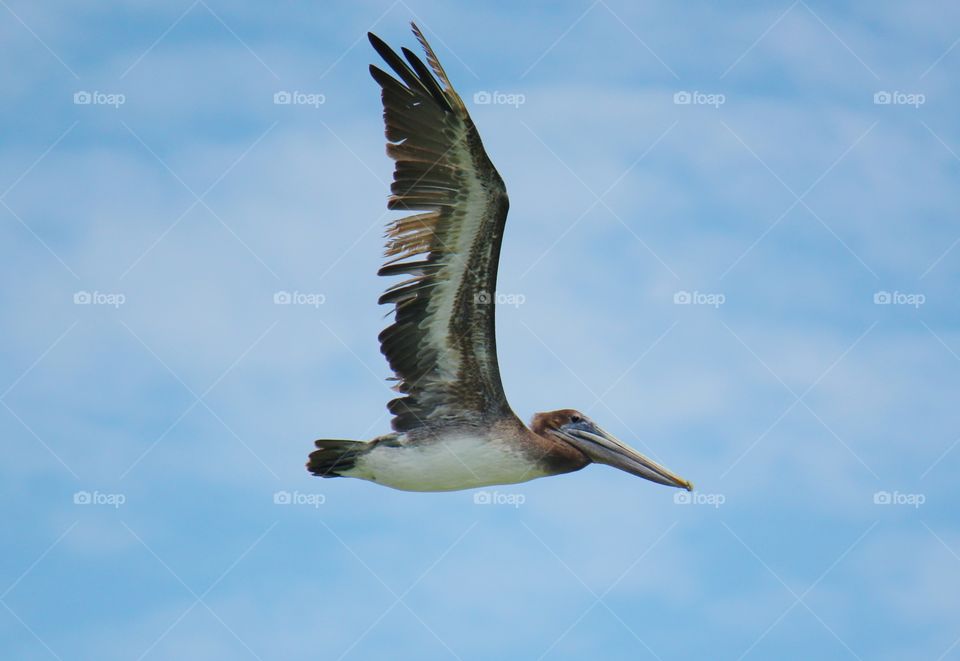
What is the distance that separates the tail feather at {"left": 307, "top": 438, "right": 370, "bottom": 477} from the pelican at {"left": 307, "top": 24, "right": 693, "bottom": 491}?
1cm

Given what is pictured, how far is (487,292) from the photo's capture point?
18703 mm

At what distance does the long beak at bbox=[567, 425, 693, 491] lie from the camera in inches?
811

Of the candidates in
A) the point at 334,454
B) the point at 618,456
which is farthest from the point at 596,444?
the point at 334,454

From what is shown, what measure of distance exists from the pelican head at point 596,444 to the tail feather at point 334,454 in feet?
8.23

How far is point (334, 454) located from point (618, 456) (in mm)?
3610

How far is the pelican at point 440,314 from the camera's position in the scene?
1831 cm

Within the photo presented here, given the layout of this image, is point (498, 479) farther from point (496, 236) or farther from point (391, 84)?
point (391, 84)

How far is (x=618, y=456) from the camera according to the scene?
20.7 metres

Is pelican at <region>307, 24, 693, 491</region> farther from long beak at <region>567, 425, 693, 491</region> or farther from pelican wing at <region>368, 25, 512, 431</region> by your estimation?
long beak at <region>567, 425, 693, 491</region>

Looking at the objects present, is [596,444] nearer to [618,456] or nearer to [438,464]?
[618,456]

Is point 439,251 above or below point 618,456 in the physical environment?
above

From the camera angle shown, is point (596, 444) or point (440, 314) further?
point (596, 444)

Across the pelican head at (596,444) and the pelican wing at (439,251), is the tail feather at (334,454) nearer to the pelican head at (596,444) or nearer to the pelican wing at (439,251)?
the pelican wing at (439,251)

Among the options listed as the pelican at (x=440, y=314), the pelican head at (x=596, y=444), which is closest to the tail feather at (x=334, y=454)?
the pelican at (x=440, y=314)
